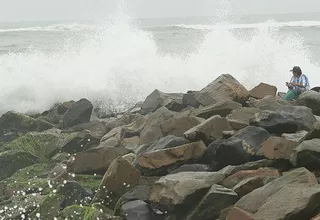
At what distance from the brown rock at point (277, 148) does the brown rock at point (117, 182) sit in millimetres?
1327

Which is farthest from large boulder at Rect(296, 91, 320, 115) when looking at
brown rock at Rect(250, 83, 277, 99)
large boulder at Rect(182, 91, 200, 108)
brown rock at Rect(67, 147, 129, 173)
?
brown rock at Rect(67, 147, 129, 173)

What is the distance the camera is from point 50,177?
5758mm

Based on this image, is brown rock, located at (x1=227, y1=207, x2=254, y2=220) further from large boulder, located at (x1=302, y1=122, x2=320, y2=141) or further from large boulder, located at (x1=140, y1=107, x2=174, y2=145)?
large boulder, located at (x1=140, y1=107, x2=174, y2=145)

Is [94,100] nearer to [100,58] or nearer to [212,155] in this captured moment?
[100,58]

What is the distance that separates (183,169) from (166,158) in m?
0.28

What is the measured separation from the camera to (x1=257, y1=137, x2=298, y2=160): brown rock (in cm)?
452

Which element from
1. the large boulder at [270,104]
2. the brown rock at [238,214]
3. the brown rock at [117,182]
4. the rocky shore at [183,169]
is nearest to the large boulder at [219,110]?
the rocky shore at [183,169]

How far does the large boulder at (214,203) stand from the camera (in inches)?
153

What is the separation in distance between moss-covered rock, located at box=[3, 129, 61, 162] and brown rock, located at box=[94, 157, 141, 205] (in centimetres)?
229

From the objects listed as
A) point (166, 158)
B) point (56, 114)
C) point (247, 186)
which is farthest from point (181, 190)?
point (56, 114)

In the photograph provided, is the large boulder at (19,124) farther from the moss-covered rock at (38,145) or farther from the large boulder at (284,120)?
the large boulder at (284,120)

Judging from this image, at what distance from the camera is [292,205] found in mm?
3312

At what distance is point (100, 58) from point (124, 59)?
1251mm

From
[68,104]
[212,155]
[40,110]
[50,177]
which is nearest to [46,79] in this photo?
[40,110]
